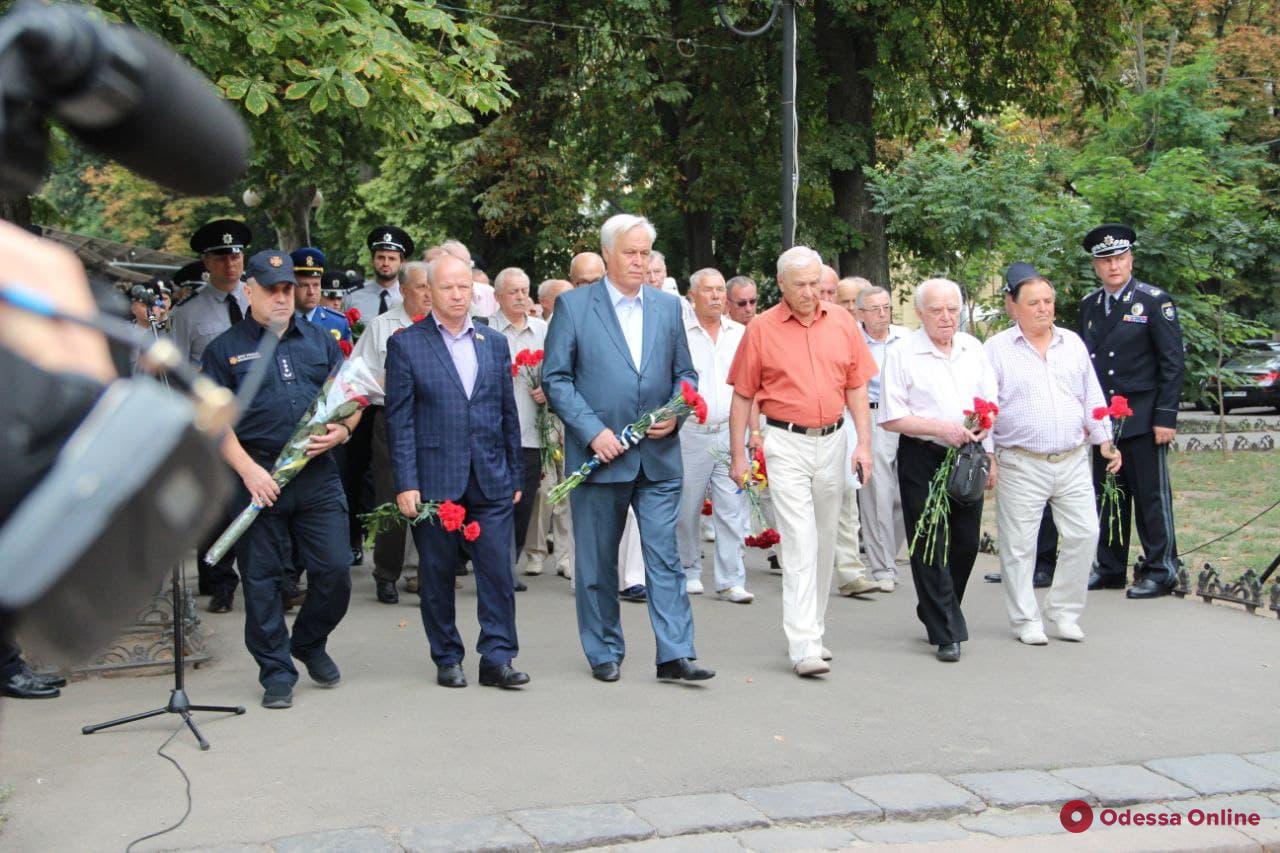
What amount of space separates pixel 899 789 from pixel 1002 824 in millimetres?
429

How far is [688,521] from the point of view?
10.3 metres

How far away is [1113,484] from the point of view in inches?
384

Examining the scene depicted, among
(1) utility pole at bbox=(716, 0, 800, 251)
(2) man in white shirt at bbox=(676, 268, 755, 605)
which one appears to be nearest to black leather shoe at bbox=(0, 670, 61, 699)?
(2) man in white shirt at bbox=(676, 268, 755, 605)

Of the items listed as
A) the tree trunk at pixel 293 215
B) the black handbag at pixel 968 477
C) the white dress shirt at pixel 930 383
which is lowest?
the black handbag at pixel 968 477

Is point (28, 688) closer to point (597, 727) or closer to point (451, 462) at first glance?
point (451, 462)

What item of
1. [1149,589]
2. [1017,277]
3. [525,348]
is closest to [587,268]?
[525,348]

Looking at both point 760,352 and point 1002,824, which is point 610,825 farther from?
point 760,352

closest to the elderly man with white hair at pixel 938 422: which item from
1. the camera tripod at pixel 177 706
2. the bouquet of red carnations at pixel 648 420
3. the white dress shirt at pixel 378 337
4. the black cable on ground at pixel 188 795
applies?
the bouquet of red carnations at pixel 648 420

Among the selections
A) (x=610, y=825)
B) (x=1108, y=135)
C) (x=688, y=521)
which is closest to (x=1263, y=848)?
(x=610, y=825)

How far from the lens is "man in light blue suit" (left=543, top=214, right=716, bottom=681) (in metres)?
7.56

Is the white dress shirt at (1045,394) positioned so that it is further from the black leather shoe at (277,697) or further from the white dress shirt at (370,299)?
the white dress shirt at (370,299)

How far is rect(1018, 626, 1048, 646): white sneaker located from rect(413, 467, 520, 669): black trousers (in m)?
3.02

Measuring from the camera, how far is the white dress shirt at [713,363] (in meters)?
10.4

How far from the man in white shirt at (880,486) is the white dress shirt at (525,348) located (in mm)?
2357
